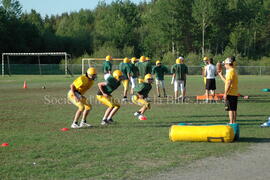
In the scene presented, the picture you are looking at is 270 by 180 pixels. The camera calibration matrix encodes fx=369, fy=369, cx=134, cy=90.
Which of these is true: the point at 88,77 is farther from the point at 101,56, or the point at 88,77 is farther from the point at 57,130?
the point at 101,56

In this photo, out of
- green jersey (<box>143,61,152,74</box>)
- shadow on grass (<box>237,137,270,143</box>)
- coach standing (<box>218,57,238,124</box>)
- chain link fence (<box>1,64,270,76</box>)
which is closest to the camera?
shadow on grass (<box>237,137,270,143</box>)

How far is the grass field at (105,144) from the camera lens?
6.76m

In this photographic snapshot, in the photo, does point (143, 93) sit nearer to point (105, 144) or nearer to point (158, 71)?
point (105, 144)

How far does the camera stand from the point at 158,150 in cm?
820

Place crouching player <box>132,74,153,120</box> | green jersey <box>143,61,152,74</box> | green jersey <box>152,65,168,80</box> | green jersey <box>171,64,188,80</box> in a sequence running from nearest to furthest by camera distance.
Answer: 1. crouching player <box>132,74,153,120</box>
2. green jersey <box>171,64,188,80</box>
3. green jersey <box>143,61,152,74</box>
4. green jersey <box>152,65,168,80</box>

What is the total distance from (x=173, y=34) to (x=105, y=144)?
62.3m

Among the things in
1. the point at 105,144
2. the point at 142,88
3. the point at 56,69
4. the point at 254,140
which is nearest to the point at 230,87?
the point at 254,140

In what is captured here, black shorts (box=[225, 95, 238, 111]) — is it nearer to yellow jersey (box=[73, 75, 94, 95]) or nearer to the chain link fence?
yellow jersey (box=[73, 75, 94, 95])

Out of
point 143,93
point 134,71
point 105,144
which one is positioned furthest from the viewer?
point 134,71

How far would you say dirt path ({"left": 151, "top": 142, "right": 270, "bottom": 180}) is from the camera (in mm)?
6285

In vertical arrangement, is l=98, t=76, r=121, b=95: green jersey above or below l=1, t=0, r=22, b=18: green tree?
below

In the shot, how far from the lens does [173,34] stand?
69.4 m

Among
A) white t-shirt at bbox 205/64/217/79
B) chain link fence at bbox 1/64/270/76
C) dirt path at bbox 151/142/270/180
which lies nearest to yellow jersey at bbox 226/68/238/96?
dirt path at bbox 151/142/270/180

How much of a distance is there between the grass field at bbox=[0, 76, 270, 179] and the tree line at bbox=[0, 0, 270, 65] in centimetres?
4884
